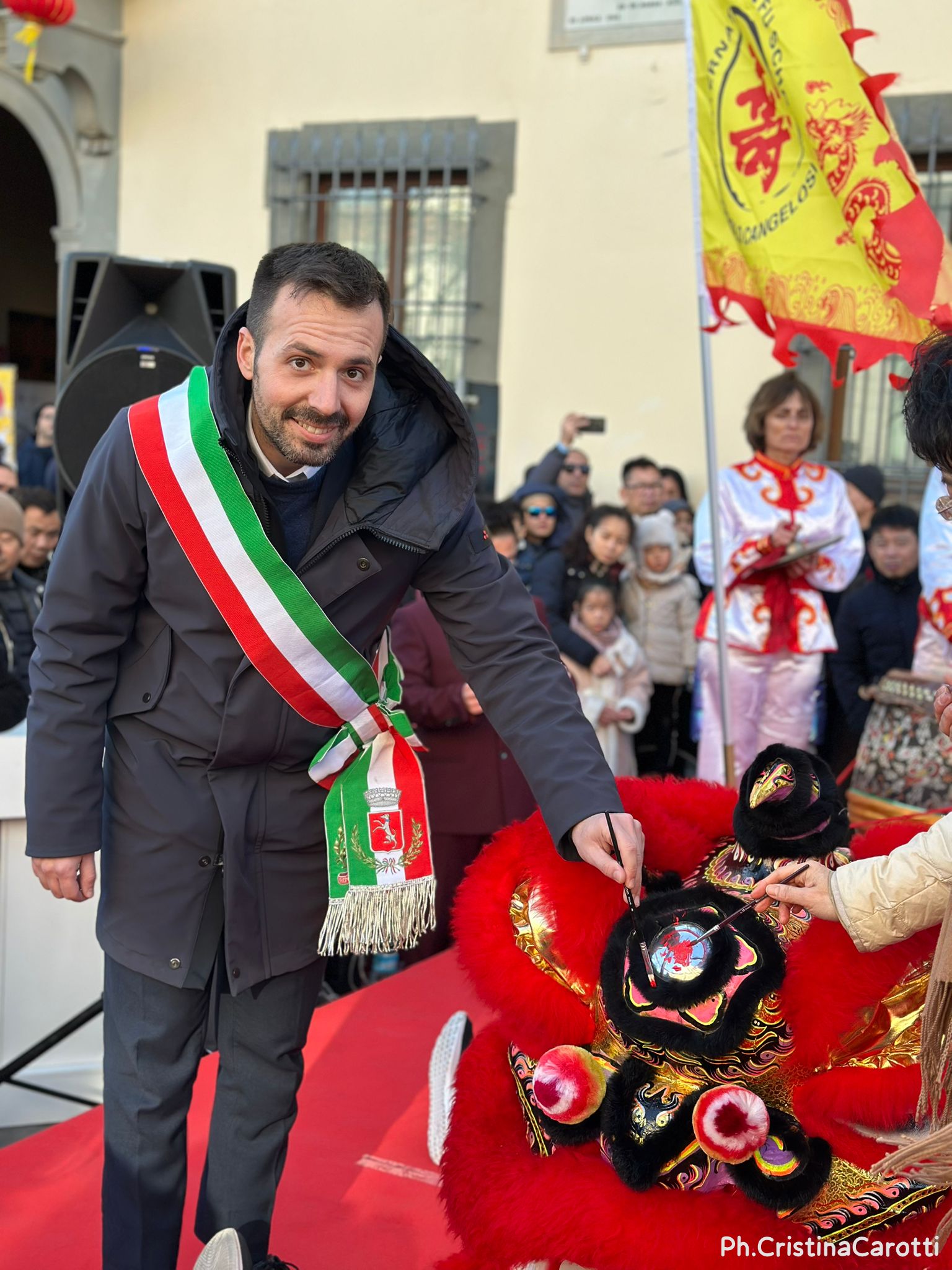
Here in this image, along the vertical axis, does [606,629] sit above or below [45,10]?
below

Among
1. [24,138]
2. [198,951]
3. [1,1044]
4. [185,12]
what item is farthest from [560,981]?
[24,138]

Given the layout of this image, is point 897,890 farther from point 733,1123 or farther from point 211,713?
point 211,713

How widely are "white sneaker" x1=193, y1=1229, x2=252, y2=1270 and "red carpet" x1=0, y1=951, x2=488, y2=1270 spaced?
1.16ft

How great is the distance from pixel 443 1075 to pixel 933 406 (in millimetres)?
1830

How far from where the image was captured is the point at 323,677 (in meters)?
2.15

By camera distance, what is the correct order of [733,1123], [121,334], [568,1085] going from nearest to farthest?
[733,1123] < [568,1085] < [121,334]

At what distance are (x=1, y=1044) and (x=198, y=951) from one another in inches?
63.1

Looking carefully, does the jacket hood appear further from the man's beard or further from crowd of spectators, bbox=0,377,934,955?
crowd of spectators, bbox=0,377,934,955

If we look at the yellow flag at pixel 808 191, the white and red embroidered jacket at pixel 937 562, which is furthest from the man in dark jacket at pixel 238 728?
the white and red embroidered jacket at pixel 937 562

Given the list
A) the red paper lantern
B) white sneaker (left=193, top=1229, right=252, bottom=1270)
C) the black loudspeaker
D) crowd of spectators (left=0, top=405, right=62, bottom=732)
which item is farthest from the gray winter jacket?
the red paper lantern

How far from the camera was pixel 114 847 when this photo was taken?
2182 millimetres

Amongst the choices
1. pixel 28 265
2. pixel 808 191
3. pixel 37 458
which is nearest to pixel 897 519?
pixel 808 191

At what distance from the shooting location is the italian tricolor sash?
2.07 metres

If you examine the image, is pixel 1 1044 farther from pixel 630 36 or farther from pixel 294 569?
pixel 630 36
